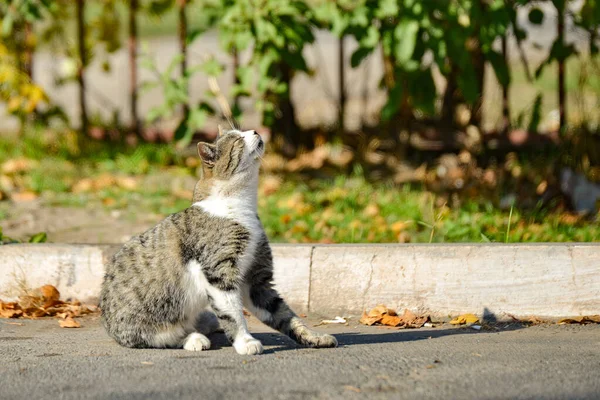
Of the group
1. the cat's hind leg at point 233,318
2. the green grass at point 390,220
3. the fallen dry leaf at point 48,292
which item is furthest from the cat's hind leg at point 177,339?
the green grass at point 390,220

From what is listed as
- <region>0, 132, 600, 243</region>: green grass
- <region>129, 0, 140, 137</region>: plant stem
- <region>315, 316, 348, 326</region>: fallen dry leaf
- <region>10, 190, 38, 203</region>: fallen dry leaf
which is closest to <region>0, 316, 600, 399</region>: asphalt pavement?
<region>315, 316, 348, 326</region>: fallen dry leaf

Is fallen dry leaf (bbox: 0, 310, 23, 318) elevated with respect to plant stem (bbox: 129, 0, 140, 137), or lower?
lower

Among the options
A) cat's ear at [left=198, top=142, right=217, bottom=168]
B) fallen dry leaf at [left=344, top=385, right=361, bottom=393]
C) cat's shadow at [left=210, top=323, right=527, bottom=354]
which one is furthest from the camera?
cat's ear at [left=198, top=142, right=217, bottom=168]

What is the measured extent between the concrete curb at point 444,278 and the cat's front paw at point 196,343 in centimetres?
88

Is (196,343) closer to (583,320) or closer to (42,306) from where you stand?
(42,306)

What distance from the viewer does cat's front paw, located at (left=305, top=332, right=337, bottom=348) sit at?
409 centimetres

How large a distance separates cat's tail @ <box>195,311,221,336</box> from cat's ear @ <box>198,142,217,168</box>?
0.82 meters

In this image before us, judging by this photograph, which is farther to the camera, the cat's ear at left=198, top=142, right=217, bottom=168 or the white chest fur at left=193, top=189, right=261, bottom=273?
the cat's ear at left=198, top=142, right=217, bottom=168

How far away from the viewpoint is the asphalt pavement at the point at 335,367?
334cm

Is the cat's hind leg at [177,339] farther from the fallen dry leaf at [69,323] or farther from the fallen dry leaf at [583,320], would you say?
the fallen dry leaf at [583,320]

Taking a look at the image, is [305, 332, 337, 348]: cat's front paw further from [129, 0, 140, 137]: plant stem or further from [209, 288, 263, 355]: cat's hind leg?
[129, 0, 140, 137]: plant stem

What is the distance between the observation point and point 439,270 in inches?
189

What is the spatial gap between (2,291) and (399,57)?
131 inches

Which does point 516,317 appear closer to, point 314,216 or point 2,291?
point 314,216
